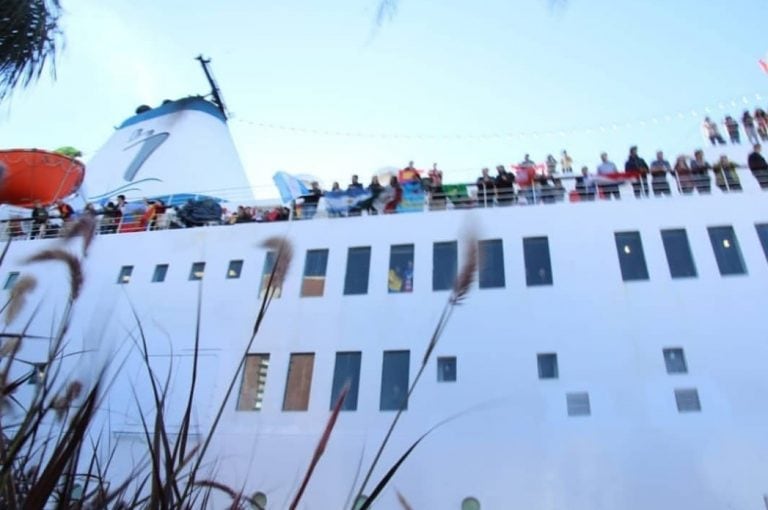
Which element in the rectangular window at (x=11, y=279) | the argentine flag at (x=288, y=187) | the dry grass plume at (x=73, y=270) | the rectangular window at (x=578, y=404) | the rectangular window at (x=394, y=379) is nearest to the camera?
the dry grass plume at (x=73, y=270)

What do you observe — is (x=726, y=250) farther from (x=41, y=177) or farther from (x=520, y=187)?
(x=41, y=177)

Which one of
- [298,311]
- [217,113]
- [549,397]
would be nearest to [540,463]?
[549,397]

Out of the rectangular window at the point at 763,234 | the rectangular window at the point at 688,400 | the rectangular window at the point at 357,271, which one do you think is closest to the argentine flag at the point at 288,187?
the rectangular window at the point at 357,271

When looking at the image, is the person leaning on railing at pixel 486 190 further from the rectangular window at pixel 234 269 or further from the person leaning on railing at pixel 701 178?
the rectangular window at pixel 234 269

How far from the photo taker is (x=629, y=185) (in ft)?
29.0

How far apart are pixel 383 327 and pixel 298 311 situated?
4.68 ft

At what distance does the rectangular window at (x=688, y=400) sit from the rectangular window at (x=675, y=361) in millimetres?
265

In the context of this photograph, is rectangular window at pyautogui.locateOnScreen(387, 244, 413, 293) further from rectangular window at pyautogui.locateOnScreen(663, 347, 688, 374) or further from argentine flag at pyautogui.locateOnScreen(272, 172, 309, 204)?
rectangular window at pyautogui.locateOnScreen(663, 347, 688, 374)

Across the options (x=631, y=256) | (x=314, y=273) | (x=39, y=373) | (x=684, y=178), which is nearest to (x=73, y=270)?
(x=39, y=373)

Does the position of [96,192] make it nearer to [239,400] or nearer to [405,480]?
[239,400]

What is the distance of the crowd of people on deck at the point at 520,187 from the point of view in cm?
859

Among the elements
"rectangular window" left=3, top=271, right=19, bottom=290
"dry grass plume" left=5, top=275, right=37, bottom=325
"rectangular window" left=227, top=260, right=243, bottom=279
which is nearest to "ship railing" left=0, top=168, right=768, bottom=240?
"rectangular window" left=227, top=260, right=243, bottom=279

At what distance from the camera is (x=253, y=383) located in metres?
8.20

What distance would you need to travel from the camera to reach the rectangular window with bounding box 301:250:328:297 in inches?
344
